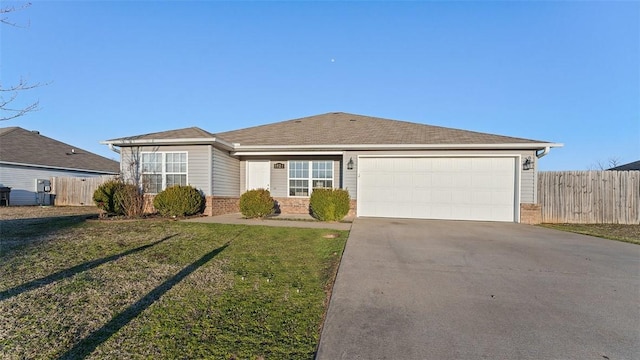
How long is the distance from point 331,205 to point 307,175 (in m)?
3.26

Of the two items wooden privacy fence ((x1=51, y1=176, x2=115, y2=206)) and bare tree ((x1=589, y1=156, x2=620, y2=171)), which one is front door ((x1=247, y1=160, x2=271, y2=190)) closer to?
wooden privacy fence ((x1=51, y1=176, x2=115, y2=206))

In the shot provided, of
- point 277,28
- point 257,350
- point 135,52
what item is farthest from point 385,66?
point 257,350

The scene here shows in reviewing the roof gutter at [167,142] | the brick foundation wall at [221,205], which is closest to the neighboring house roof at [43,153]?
the roof gutter at [167,142]

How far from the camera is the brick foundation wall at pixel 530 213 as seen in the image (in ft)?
34.7

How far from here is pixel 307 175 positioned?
13086 millimetres

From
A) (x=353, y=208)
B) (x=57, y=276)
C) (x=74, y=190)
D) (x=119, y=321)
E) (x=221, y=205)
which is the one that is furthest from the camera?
(x=74, y=190)

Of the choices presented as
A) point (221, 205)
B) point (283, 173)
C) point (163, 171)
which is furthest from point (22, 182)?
point (283, 173)

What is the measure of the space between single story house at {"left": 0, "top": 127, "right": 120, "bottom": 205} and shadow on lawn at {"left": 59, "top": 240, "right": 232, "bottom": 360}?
754 inches

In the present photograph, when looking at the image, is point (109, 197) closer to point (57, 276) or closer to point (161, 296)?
point (57, 276)

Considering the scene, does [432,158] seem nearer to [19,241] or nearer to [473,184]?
[473,184]

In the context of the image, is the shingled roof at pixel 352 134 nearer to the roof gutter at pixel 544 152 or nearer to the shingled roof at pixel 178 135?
the roof gutter at pixel 544 152

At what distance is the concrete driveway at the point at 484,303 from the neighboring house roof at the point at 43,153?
23.6 meters

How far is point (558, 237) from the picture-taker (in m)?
7.89

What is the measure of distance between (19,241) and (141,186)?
5.61 meters
